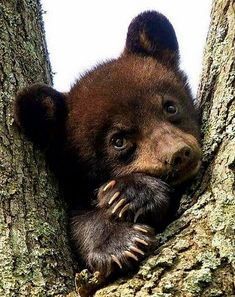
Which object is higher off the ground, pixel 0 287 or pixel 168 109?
pixel 168 109

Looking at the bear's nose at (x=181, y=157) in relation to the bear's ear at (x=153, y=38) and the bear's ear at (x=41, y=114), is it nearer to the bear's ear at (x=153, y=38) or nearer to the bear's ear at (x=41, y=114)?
the bear's ear at (x=41, y=114)

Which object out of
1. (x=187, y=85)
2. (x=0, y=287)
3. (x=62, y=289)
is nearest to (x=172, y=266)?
(x=62, y=289)

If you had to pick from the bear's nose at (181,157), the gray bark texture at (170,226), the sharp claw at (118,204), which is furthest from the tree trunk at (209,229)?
the sharp claw at (118,204)

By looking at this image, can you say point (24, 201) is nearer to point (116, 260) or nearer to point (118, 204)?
point (118, 204)

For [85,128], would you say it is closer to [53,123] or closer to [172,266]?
[53,123]

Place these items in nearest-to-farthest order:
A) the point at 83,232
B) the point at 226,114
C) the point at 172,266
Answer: the point at 172,266
the point at 226,114
the point at 83,232

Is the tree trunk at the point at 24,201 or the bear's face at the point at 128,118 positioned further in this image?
the bear's face at the point at 128,118

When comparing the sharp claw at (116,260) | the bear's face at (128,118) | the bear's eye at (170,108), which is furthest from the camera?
the bear's eye at (170,108)
